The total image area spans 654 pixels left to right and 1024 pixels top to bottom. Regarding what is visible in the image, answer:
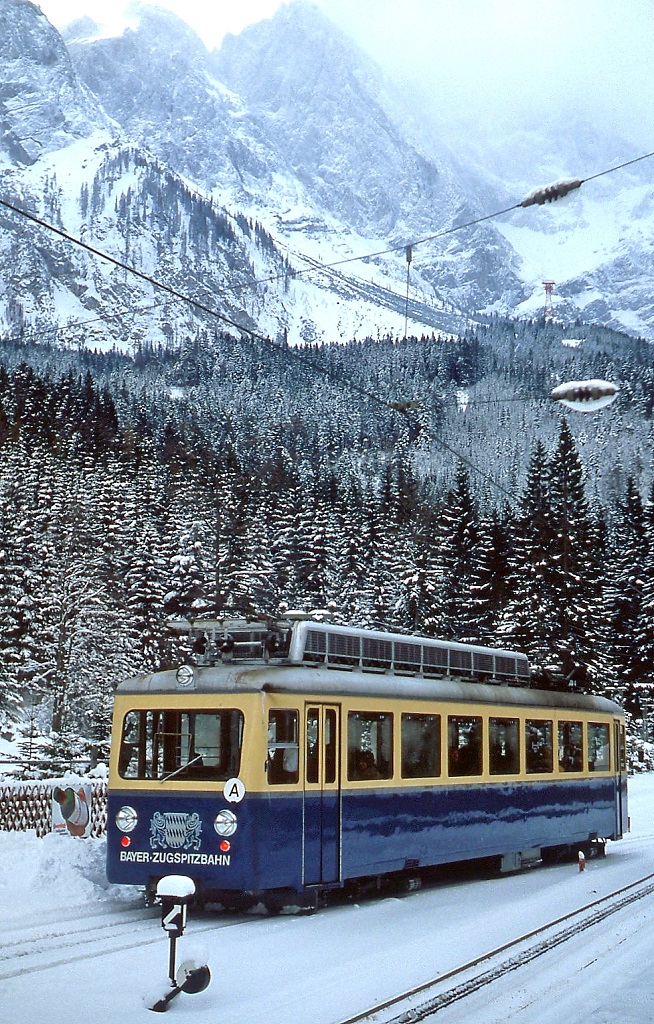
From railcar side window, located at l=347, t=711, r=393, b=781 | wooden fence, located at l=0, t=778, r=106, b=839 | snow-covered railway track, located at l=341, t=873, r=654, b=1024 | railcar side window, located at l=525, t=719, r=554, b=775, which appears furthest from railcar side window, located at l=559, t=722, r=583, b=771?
wooden fence, located at l=0, t=778, r=106, b=839

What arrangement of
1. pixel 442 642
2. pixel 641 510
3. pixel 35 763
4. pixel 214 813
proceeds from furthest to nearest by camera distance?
pixel 641 510 → pixel 35 763 → pixel 442 642 → pixel 214 813

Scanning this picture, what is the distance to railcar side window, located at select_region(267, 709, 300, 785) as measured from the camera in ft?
44.9

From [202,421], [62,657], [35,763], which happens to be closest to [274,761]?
[35,763]

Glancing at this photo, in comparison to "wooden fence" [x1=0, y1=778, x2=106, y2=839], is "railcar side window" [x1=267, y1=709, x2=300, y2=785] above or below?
above

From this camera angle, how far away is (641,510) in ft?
226

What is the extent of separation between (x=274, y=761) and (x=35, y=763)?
82.6ft

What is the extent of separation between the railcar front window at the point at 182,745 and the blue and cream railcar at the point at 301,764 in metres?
0.02

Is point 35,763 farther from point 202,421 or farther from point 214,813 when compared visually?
point 202,421

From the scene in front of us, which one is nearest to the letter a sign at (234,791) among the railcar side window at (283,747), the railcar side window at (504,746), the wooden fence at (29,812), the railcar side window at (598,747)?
the railcar side window at (283,747)

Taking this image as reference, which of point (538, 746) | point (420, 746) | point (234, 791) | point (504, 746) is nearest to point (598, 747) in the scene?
point (538, 746)

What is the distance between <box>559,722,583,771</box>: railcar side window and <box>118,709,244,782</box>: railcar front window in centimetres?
852

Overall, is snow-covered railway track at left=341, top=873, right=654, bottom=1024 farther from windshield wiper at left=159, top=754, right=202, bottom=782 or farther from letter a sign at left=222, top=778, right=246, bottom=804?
windshield wiper at left=159, top=754, right=202, bottom=782

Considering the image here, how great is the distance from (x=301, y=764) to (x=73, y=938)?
321cm

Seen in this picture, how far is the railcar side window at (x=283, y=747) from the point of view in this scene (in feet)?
44.9
